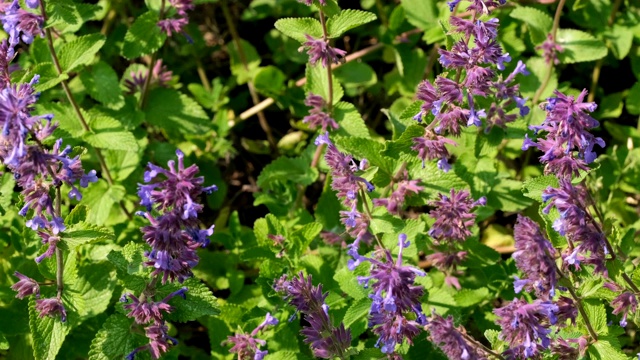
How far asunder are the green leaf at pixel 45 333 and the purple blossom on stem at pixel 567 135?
9.44ft

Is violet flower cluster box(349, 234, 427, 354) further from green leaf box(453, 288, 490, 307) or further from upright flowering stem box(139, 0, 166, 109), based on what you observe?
upright flowering stem box(139, 0, 166, 109)

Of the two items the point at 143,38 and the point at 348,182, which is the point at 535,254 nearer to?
the point at 348,182

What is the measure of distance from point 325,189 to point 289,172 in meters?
0.30

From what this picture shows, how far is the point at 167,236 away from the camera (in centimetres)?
344

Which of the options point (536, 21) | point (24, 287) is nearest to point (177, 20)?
point (24, 287)

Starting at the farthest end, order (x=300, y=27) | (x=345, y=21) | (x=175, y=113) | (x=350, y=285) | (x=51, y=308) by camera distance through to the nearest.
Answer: (x=175, y=113) < (x=300, y=27) < (x=345, y=21) < (x=350, y=285) < (x=51, y=308)

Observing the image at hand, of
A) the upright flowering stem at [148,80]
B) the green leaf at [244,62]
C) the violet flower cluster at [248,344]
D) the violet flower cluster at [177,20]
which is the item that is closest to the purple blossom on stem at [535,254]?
the violet flower cluster at [248,344]

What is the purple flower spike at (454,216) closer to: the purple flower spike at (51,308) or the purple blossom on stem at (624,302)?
the purple blossom on stem at (624,302)

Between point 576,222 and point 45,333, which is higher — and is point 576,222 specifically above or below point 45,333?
above

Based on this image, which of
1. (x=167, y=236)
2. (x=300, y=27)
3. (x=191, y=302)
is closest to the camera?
(x=167, y=236)

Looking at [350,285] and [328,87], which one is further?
[328,87]

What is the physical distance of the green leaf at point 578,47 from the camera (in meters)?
5.56

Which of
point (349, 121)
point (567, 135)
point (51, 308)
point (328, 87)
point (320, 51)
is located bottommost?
point (51, 308)

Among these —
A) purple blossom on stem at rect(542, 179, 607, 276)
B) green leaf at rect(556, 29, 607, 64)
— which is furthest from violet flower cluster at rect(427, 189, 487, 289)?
green leaf at rect(556, 29, 607, 64)
